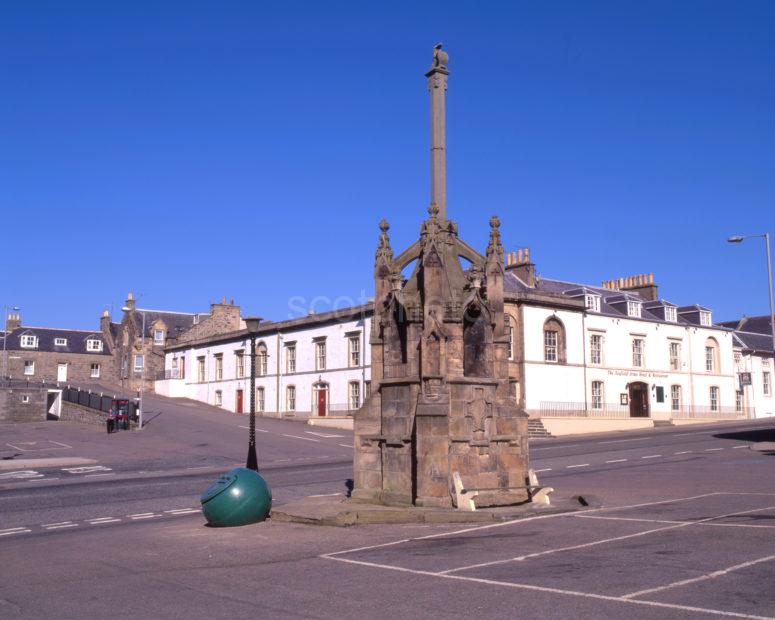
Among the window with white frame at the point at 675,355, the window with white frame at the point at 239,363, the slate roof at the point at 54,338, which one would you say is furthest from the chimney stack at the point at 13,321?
the window with white frame at the point at 675,355

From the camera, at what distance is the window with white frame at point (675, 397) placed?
5775 cm

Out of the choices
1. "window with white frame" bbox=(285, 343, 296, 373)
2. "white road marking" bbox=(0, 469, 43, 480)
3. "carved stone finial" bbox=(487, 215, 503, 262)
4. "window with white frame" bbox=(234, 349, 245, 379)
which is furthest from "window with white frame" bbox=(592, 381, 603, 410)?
"carved stone finial" bbox=(487, 215, 503, 262)

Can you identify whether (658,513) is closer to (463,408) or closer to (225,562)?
(463,408)

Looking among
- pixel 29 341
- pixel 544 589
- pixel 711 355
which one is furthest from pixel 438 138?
pixel 29 341

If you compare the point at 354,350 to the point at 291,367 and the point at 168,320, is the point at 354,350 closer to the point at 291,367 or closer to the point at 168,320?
the point at 291,367

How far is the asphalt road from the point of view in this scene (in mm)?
8281

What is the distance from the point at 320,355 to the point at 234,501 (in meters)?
42.6

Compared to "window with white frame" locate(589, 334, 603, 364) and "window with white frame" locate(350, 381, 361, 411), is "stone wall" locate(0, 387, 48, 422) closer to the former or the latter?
"window with white frame" locate(350, 381, 361, 411)

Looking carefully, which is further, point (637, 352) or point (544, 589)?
point (637, 352)

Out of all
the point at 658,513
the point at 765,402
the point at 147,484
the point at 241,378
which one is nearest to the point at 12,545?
the point at 147,484

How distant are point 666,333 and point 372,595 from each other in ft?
175

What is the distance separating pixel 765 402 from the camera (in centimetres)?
6662

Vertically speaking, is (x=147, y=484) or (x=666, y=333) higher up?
(x=666, y=333)

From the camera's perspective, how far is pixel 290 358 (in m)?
60.5
